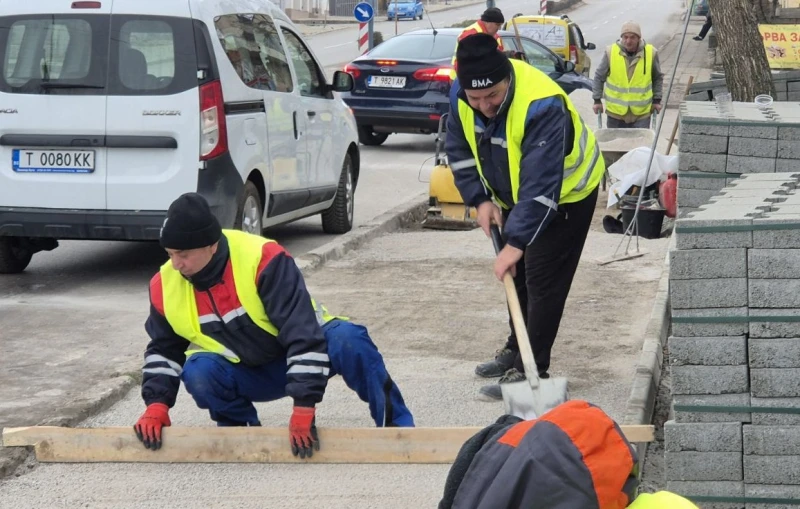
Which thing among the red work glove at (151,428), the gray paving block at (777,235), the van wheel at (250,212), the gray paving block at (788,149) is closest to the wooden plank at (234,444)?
the red work glove at (151,428)

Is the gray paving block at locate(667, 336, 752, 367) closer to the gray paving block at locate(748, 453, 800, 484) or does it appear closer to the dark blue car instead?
the gray paving block at locate(748, 453, 800, 484)

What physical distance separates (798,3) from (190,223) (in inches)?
1108

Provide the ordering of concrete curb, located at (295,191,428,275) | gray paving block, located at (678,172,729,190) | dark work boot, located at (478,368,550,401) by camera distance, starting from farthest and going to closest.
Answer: concrete curb, located at (295,191,428,275) → gray paving block, located at (678,172,729,190) → dark work boot, located at (478,368,550,401)

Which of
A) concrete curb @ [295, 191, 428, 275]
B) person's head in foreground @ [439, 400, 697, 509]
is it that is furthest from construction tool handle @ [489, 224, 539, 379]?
concrete curb @ [295, 191, 428, 275]

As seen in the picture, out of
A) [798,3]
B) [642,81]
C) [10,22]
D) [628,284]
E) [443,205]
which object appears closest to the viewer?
[10,22]

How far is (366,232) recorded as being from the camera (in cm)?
1110

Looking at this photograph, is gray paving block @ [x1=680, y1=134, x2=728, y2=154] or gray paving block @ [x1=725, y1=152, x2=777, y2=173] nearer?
gray paving block @ [x1=725, y1=152, x2=777, y2=173]

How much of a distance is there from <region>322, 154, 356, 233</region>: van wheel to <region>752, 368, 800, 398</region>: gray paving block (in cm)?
694

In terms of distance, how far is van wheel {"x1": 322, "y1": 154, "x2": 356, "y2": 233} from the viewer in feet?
36.5

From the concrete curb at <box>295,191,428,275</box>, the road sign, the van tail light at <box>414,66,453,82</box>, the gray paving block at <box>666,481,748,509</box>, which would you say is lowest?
the concrete curb at <box>295,191,428,275</box>

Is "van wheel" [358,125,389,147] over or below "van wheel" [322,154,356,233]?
below

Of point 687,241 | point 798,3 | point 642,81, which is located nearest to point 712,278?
point 687,241

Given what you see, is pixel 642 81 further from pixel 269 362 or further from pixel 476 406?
pixel 269 362

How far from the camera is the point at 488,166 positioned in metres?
5.85
